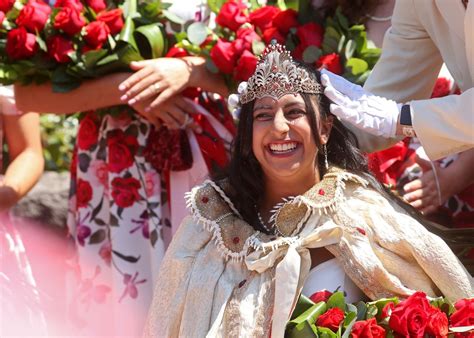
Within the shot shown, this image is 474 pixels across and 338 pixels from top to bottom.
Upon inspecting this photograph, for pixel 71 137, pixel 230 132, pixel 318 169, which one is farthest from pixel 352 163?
pixel 71 137

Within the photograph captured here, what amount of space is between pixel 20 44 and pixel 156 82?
531 mm

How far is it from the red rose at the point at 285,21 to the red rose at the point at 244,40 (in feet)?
0.31

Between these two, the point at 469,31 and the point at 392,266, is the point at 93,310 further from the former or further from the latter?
the point at 469,31

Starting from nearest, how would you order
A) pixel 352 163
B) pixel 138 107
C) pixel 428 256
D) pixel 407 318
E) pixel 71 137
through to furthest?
pixel 407 318, pixel 428 256, pixel 352 163, pixel 138 107, pixel 71 137

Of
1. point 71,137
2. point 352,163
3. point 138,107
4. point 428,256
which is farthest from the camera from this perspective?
point 71,137

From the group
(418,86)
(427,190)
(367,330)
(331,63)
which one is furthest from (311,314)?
(331,63)

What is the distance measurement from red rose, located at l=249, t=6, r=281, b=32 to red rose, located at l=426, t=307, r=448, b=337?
1.73 m

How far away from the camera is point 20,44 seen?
15.1 ft

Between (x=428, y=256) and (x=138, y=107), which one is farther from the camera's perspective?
(x=138, y=107)

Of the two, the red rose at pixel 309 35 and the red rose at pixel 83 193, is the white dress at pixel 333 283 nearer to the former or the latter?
the red rose at pixel 309 35

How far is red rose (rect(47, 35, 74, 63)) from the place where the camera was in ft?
15.2

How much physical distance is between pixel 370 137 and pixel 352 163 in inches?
7.5

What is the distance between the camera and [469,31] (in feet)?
11.6

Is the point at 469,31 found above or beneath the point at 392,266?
above
